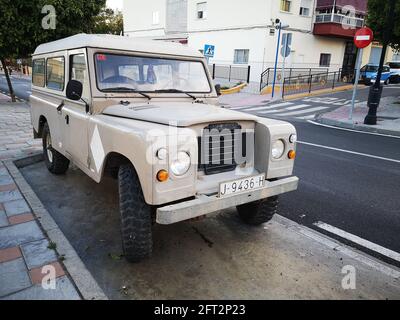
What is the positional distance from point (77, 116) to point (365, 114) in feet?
45.9

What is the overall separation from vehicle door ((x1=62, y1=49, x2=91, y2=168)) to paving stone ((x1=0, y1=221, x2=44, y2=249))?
3.00 ft

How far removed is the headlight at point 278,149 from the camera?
364cm

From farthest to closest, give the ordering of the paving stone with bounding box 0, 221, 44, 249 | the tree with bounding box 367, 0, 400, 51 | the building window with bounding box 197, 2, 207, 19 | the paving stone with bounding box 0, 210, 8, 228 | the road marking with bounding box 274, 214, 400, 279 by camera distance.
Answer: the building window with bounding box 197, 2, 207, 19
the tree with bounding box 367, 0, 400, 51
the paving stone with bounding box 0, 210, 8, 228
the paving stone with bounding box 0, 221, 44, 249
the road marking with bounding box 274, 214, 400, 279

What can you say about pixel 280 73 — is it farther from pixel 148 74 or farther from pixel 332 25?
pixel 148 74

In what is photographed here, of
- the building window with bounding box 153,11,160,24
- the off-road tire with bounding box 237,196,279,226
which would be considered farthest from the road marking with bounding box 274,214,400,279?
the building window with bounding box 153,11,160,24

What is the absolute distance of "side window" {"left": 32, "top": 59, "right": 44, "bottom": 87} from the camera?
5.79 metres

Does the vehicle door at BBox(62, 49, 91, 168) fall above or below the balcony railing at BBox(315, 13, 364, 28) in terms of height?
below

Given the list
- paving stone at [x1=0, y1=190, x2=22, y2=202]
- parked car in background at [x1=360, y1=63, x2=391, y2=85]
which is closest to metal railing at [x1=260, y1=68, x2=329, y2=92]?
parked car in background at [x1=360, y1=63, x2=391, y2=85]

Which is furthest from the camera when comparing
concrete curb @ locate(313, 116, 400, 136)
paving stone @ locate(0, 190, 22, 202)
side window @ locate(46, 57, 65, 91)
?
concrete curb @ locate(313, 116, 400, 136)

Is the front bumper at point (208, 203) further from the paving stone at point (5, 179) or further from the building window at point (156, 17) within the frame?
the building window at point (156, 17)

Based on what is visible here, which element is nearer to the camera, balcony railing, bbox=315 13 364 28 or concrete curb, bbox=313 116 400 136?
concrete curb, bbox=313 116 400 136

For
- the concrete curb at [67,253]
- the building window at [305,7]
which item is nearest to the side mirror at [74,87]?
the concrete curb at [67,253]

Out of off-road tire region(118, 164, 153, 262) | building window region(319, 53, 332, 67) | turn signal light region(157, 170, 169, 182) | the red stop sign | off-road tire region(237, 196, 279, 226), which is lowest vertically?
off-road tire region(237, 196, 279, 226)

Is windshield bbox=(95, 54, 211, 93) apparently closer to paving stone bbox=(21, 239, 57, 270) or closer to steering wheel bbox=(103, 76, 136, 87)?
steering wheel bbox=(103, 76, 136, 87)
